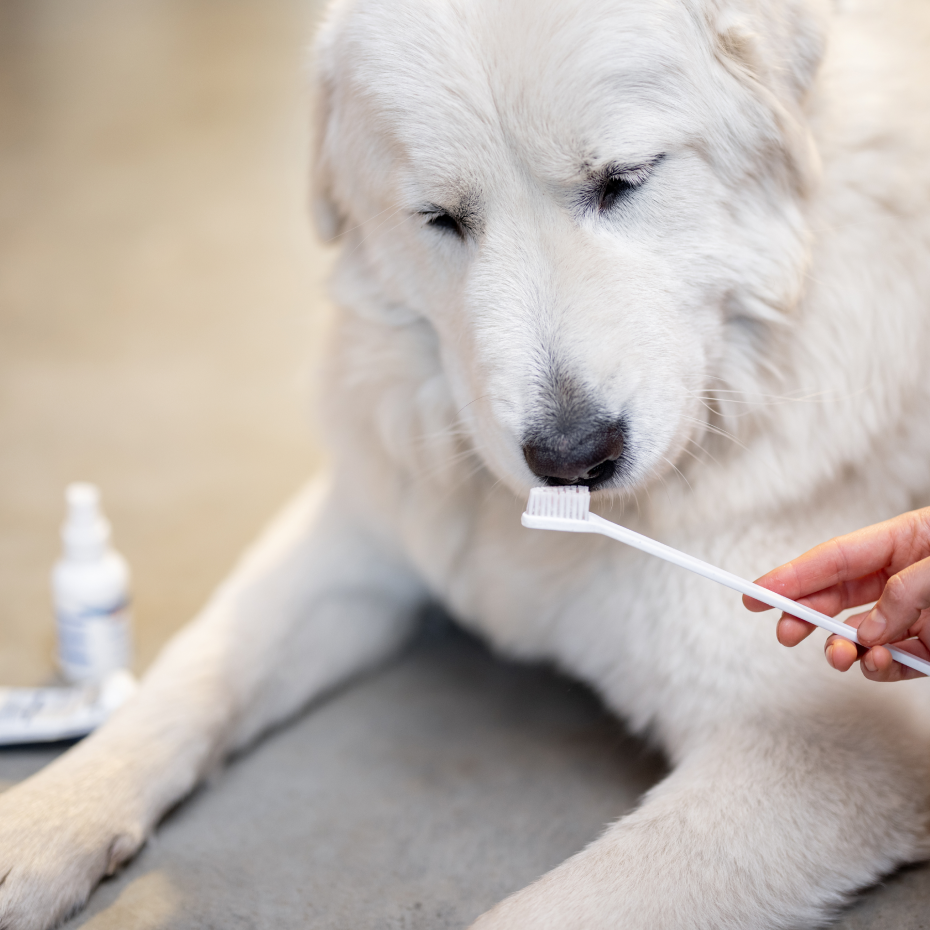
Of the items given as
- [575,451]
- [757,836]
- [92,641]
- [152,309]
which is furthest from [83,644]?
[152,309]

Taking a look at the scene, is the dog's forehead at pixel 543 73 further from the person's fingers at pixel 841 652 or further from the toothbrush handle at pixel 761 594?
the person's fingers at pixel 841 652

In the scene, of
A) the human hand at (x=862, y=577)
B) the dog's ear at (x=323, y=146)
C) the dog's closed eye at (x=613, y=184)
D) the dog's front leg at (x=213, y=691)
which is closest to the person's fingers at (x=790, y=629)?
the human hand at (x=862, y=577)

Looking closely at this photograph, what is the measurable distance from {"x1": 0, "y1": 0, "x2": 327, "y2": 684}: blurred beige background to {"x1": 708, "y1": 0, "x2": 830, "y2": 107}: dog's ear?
26.9 inches

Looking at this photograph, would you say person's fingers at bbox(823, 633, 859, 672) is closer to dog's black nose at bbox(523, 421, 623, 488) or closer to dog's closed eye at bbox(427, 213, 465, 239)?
dog's black nose at bbox(523, 421, 623, 488)

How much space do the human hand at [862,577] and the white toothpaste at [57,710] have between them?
103cm

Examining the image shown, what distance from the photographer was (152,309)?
334 cm

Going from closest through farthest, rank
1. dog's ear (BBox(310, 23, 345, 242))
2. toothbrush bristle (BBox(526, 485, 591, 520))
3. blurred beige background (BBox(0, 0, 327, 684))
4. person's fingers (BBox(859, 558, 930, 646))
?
person's fingers (BBox(859, 558, 930, 646)) → toothbrush bristle (BBox(526, 485, 591, 520)) → dog's ear (BBox(310, 23, 345, 242)) → blurred beige background (BBox(0, 0, 327, 684))

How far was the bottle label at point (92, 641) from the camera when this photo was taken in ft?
6.05

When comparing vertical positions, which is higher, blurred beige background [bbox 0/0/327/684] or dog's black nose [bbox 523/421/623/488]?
dog's black nose [bbox 523/421/623/488]

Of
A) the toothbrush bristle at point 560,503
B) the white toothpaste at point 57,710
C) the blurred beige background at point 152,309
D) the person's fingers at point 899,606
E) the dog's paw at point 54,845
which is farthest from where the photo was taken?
the blurred beige background at point 152,309

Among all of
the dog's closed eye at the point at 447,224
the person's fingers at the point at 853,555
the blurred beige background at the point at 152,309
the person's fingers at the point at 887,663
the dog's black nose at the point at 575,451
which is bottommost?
the blurred beige background at the point at 152,309

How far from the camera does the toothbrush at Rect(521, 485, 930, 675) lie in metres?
1.15

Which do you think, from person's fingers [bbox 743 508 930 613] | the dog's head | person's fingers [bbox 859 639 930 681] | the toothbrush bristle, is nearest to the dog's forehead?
the dog's head

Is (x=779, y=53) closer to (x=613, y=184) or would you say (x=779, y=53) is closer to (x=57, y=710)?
(x=613, y=184)
